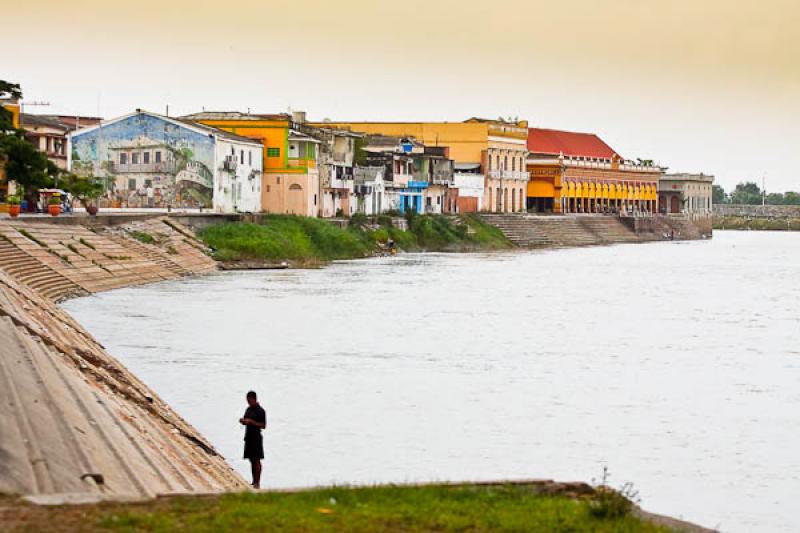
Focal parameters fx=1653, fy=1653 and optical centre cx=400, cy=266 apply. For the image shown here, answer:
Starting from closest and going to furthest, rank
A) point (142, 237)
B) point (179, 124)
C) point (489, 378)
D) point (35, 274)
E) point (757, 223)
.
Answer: point (489, 378), point (35, 274), point (142, 237), point (179, 124), point (757, 223)

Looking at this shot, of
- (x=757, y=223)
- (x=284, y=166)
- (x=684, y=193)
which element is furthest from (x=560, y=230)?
(x=757, y=223)

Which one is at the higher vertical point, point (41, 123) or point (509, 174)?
point (41, 123)

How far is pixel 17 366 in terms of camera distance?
1889cm

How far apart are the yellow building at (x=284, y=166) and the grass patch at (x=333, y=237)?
2.62 meters

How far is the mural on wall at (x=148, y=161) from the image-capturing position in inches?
2731

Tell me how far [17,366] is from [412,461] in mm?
4842

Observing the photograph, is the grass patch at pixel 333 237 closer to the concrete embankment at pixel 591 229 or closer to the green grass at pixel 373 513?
the concrete embankment at pixel 591 229

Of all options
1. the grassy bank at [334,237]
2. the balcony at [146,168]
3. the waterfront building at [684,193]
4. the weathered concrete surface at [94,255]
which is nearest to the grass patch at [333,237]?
the grassy bank at [334,237]

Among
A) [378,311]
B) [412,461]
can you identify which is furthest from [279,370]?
[378,311]

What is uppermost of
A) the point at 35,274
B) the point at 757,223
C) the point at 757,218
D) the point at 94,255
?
the point at 757,218

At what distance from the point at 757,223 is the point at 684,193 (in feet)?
112

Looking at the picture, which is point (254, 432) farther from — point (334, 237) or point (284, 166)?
point (284, 166)

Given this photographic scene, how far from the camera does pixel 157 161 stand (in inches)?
2751

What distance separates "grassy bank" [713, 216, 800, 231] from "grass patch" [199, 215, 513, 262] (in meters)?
86.9
